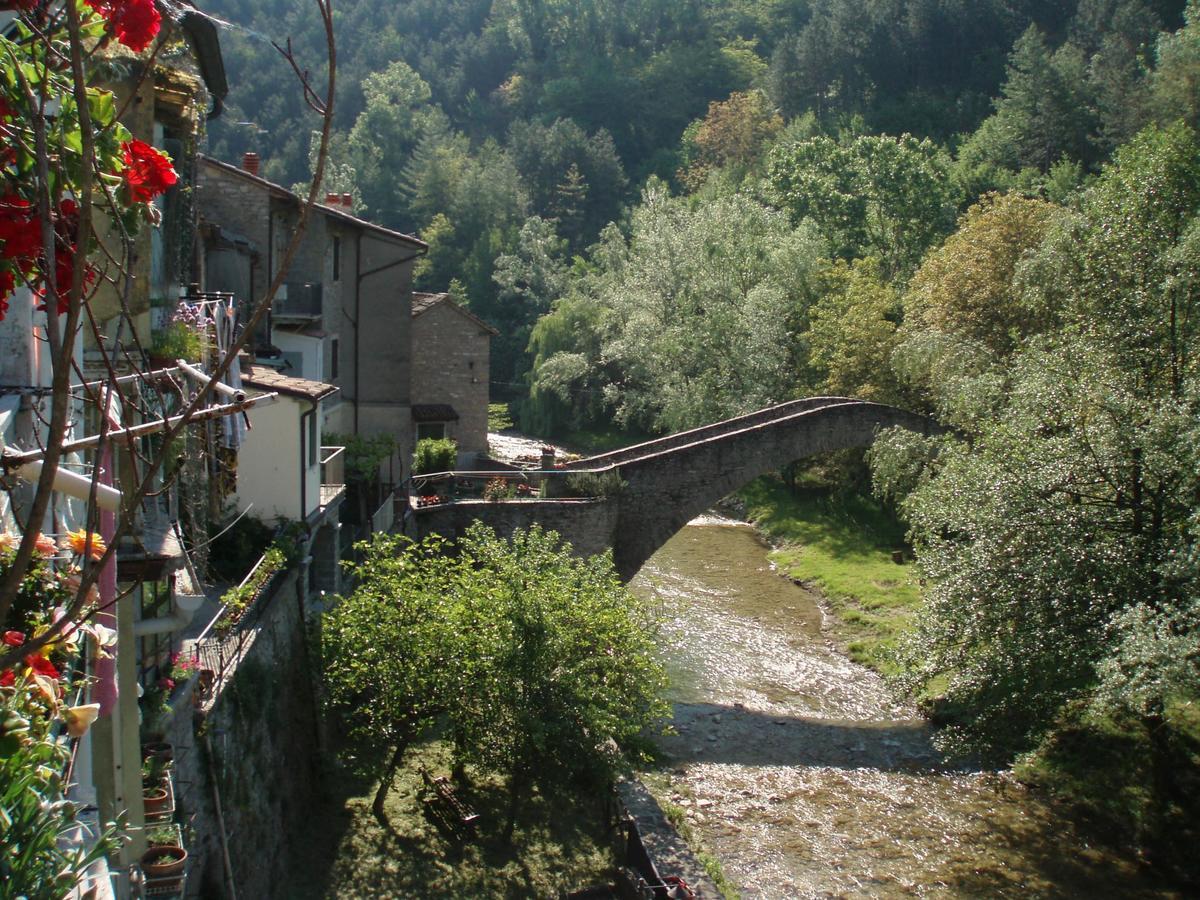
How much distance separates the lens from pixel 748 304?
3416 cm

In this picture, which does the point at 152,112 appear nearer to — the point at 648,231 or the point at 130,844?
the point at 130,844

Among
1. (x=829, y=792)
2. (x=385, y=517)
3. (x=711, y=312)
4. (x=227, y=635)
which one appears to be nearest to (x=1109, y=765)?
(x=829, y=792)

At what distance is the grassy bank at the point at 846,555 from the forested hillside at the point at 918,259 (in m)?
2.35

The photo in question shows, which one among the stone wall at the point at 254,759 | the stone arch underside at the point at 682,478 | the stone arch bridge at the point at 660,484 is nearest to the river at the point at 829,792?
the stone arch underside at the point at 682,478

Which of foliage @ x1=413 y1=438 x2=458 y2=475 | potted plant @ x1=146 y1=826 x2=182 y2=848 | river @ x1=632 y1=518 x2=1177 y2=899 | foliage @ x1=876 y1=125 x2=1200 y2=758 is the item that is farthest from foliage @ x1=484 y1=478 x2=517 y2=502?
potted plant @ x1=146 y1=826 x2=182 y2=848

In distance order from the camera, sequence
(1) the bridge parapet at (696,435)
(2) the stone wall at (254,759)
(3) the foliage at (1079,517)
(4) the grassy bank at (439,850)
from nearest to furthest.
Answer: (2) the stone wall at (254,759)
(4) the grassy bank at (439,850)
(3) the foliage at (1079,517)
(1) the bridge parapet at (696,435)

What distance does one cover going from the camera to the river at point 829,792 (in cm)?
1411

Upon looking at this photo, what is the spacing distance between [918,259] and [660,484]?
66.1 ft

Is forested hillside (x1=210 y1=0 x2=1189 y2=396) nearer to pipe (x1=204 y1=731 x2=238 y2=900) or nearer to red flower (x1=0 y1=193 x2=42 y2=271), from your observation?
pipe (x1=204 y1=731 x2=238 y2=900)

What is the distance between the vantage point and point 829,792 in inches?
655

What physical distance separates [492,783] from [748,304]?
70.4ft

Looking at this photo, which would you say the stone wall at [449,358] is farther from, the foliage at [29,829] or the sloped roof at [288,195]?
the foliage at [29,829]

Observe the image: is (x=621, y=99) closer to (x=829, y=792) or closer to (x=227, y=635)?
(x=829, y=792)

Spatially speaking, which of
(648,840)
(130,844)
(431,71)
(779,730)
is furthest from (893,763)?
(431,71)
